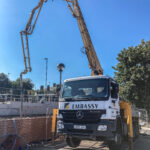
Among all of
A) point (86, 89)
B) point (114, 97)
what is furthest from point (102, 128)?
point (86, 89)

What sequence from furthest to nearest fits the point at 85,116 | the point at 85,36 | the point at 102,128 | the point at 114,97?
the point at 85,36
the point at 114,97
the point at 85,116
the point at 102,128

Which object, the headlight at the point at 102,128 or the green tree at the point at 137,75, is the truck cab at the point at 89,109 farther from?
the green tree at the point at 137,75

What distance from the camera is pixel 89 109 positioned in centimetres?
612

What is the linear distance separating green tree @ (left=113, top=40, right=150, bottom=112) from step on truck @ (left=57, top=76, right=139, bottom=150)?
12849 mm

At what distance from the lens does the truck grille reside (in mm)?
5973

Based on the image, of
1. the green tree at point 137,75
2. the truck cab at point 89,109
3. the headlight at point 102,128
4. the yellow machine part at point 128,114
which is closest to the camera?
the headlight at point 102,128

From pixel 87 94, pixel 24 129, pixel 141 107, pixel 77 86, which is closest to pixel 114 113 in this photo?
pixel 87 94

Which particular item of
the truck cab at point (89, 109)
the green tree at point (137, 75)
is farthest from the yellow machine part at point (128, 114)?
the green tree at point (137, 75)

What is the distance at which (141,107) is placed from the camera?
68.4 ft

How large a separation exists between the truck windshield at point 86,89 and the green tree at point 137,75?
42.2 ft

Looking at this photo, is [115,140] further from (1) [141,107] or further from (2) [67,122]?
(1) [141,107]

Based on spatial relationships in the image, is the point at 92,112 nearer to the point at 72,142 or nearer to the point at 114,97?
the point at 114,97

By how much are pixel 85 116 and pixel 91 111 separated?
0.31m

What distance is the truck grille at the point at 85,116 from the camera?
5973 millimetres
